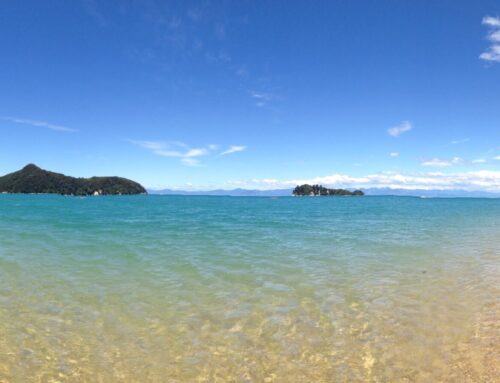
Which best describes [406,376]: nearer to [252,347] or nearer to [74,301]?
[252,347]

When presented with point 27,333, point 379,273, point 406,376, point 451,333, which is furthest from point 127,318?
point 379,273

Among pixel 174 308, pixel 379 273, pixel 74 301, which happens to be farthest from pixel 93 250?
pixel 379 273

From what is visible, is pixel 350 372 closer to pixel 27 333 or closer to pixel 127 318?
pixel 127 318

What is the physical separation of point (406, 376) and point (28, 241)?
24.8 m

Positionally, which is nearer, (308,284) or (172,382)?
(172,382)

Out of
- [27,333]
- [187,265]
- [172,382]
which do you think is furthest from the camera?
[187,265]

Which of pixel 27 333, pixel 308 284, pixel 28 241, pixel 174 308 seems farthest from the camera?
pixel 28 241

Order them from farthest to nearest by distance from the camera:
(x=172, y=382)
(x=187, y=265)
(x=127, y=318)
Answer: (x=187, y=265)
(x=127, y=318)
(x=172, y=382)

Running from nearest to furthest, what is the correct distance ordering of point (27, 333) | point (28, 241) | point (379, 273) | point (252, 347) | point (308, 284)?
point (252, 347)
point (27, 333)
point (308, 284)
point (379, 273)
point (28, 241)

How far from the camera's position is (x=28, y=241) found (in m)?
24.2

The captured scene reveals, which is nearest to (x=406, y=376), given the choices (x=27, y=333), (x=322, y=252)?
(x=27, y=333)

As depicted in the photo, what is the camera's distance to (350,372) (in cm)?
684

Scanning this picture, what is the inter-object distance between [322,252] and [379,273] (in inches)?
225

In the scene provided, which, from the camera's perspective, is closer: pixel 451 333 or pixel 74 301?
pixel 451 333
